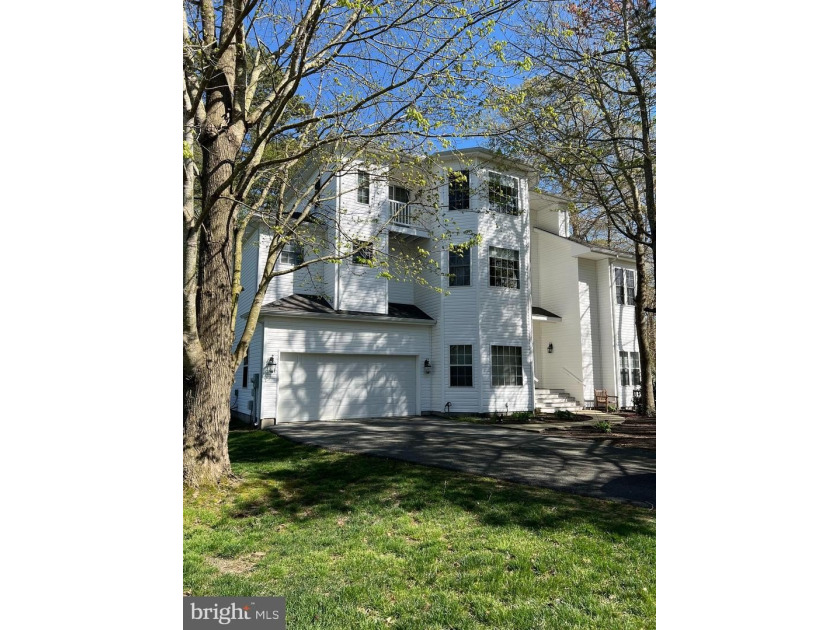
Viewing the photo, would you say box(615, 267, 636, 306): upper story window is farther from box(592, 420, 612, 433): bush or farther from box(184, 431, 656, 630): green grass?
box(184, 431, 656, 630): green grass

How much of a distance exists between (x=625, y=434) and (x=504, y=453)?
3334 millimetres

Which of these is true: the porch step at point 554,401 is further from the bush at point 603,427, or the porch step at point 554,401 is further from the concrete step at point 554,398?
the bush at point 603,427

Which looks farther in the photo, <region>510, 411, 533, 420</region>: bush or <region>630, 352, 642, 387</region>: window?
<region>630, 352, 642, 387</region>: window

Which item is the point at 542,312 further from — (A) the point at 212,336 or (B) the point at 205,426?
(B) the point at 205,426

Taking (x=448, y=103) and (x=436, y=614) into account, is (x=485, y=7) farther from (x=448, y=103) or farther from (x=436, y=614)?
(x=436, y=614)

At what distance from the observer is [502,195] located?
37.8 feet

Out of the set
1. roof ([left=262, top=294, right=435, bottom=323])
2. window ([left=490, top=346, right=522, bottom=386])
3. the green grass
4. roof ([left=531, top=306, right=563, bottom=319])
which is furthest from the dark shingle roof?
the green grass

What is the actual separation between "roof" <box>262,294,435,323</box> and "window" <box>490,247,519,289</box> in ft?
7.44

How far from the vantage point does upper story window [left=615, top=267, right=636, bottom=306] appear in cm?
1582

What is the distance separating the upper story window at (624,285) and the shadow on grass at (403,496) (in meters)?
12.0

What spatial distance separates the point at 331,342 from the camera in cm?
1215

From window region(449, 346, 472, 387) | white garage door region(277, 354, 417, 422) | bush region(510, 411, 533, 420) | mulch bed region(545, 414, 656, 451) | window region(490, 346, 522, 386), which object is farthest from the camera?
window region(490, 346, 522, 386)

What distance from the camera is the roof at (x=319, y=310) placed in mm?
11508
